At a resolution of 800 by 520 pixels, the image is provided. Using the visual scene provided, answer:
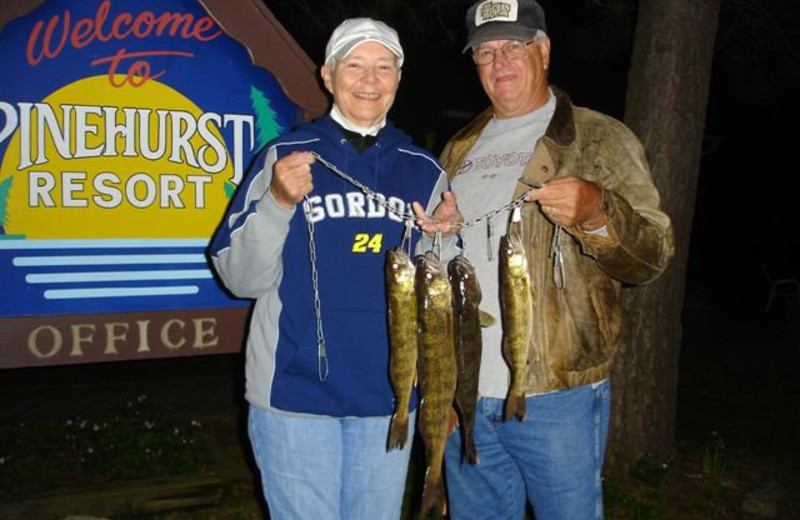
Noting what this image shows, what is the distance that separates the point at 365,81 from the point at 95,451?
4713 mm

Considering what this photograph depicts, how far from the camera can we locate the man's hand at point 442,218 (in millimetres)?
2631

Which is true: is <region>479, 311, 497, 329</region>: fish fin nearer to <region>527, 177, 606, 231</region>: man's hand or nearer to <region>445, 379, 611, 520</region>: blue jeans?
<region>445, 379, 611, 520</region>: blue jeans

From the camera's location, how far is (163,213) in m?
3.89

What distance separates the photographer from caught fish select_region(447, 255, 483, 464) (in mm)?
2518

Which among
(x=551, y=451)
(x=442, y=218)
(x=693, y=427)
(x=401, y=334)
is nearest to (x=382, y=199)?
(x=442, y=218)

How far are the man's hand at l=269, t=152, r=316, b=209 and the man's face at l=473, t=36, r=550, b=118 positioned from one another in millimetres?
1038

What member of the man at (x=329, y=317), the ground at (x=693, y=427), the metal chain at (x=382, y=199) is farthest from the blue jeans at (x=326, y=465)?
the ground at (x=693, y=427)

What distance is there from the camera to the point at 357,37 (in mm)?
2674

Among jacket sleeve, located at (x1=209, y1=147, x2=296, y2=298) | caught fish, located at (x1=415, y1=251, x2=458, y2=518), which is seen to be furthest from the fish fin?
jacket sleeve, located at (x1=209, y1=147, x2=296, y2=298)

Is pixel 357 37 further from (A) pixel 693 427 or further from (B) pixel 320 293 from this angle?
(A) pixel 693 427

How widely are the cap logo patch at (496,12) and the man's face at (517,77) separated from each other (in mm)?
91

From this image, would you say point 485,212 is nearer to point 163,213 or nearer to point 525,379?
point 525,379

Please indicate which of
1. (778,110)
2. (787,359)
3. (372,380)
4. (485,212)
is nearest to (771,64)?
(787,359)

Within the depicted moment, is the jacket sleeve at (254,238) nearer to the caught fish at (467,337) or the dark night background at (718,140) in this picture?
the caught fish at (467,337)
